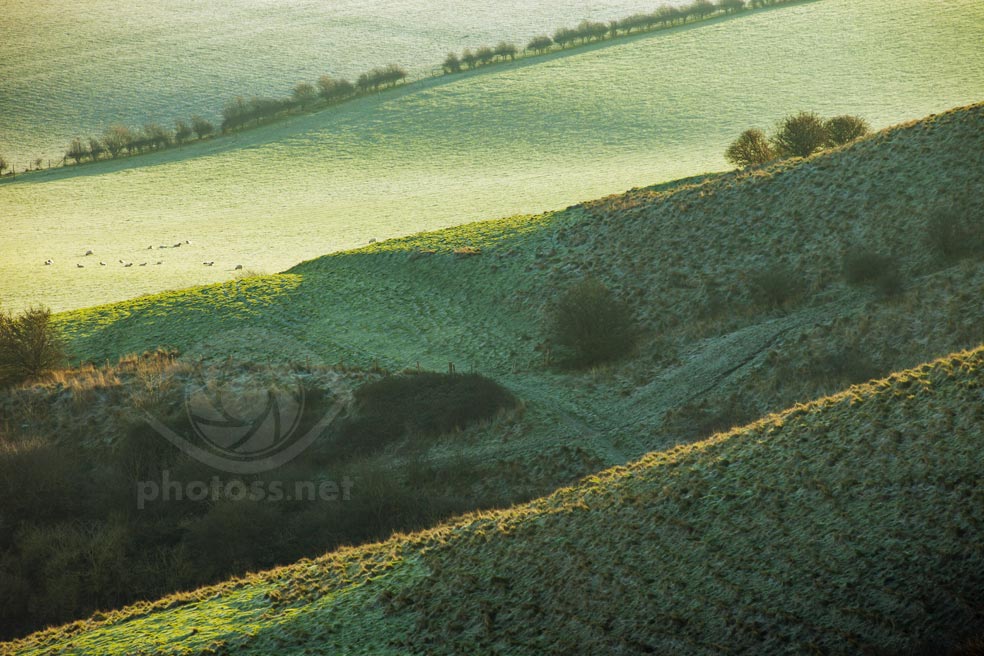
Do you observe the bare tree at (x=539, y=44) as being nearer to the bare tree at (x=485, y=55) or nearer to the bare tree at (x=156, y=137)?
the bare tree at (x=485, y=55)

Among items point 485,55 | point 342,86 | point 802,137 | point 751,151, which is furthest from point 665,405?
point 485,55

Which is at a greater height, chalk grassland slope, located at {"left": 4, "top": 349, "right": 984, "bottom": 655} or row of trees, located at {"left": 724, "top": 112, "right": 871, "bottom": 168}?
row of trees, located at {"left": 724, "top": 112, "right": 871, "bottom": 168}

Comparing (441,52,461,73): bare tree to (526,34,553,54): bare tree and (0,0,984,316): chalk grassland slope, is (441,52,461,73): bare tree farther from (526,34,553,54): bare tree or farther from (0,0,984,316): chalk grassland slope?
(526,34,553,54): bare tree

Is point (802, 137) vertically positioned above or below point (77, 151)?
below

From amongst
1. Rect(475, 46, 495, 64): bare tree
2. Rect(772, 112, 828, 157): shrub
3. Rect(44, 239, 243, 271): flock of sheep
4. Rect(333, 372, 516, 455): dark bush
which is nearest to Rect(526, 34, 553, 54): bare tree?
Rect(475, 46, 495, 64): bare tree

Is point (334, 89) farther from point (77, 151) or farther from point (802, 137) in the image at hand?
point (802, 137)

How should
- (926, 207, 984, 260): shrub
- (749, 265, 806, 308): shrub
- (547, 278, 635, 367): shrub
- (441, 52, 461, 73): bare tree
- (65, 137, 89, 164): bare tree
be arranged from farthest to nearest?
(441, 52, 461, 73): bare tree → (65, 137, 89, 164): bare tree → (547, 278, 635, 367): shrub → (749, 265, 806, 308): shrub → (926, 207, 984, 260): shrub

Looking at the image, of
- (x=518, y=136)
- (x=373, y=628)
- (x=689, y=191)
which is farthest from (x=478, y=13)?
(x=373, y=628)
